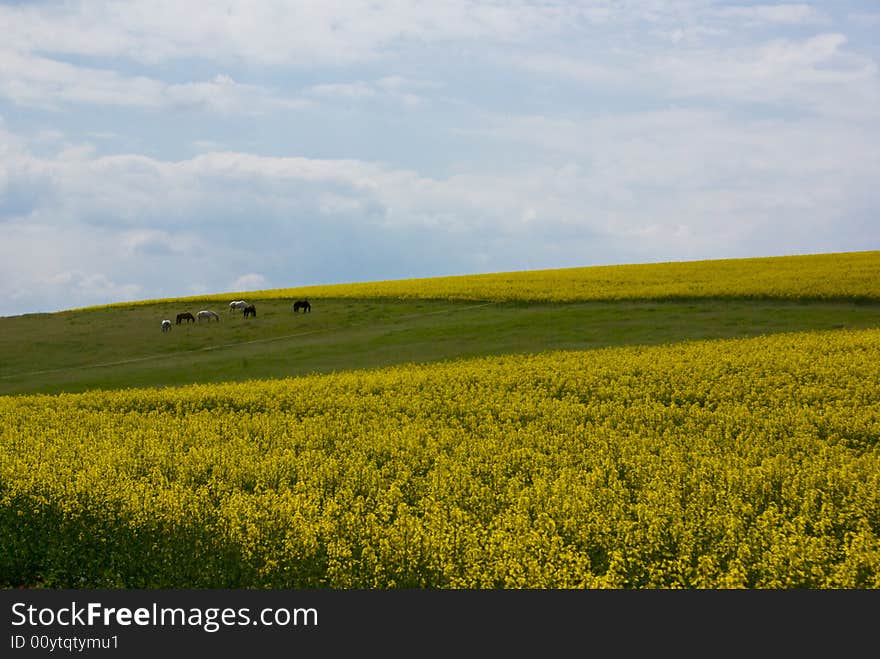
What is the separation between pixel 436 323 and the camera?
48.7 metres

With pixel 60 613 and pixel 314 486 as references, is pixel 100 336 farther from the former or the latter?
pixel 60 613

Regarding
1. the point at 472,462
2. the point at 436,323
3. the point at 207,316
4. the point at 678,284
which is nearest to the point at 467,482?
the point at 472,462

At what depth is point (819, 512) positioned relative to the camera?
48.8 ft

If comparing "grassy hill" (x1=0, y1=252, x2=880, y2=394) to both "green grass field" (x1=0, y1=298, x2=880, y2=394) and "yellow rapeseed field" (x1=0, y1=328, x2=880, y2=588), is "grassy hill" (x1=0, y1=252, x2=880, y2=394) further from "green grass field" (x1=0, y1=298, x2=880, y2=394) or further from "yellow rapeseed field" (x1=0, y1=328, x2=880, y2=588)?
"yellow rapeseed field" (x1=0, y1=328, x2=880, y2=588)

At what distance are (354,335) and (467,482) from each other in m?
30.7

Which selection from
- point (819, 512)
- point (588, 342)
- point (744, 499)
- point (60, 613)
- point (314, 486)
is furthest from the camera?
point (588, 342)

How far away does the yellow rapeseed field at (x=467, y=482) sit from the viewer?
40.6ft

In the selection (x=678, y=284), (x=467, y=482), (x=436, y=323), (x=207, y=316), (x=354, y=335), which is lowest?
(x=467, y=482)

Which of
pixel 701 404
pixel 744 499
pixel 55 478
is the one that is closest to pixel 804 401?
pixel 701 404

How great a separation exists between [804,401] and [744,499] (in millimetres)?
9704

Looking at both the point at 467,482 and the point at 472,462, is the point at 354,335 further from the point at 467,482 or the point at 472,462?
the point at 467,482

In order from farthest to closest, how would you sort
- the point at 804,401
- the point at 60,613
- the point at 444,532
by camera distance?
1. the point at 804,401
2. the point at 444,532
3. the point at 60,613

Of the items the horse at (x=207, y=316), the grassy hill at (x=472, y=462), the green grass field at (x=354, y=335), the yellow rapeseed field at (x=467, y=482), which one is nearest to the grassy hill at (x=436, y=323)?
the green grass field at (x=354, y=335)

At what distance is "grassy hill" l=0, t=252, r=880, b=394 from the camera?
127ft
